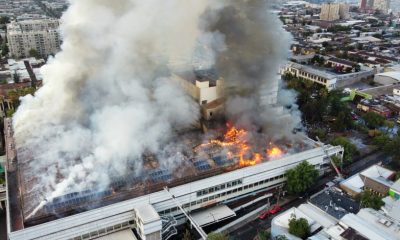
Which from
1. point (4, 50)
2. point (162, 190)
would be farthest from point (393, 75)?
point (4, 50)

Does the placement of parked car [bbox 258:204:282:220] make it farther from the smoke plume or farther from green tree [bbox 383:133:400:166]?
green tree [bbox 383:133:400:166]

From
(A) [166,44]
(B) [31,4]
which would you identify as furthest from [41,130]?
(B) [31,4]

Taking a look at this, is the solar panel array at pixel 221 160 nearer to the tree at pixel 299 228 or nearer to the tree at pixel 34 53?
the tree at pixel 299 228

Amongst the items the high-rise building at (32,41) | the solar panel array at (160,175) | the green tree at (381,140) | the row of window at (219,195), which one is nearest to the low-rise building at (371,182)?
the row of window at (219,195)

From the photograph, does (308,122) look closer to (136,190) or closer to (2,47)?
(136,190)

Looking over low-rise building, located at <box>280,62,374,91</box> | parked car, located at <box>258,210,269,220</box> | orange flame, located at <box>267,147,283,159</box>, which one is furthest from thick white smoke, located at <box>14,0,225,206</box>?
low-rise building, located at <box>280,62,374,91</box>

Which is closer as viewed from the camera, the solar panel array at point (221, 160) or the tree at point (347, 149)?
the solar panel array at point (221, 160)

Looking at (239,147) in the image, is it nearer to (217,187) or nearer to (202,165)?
(202,165)
